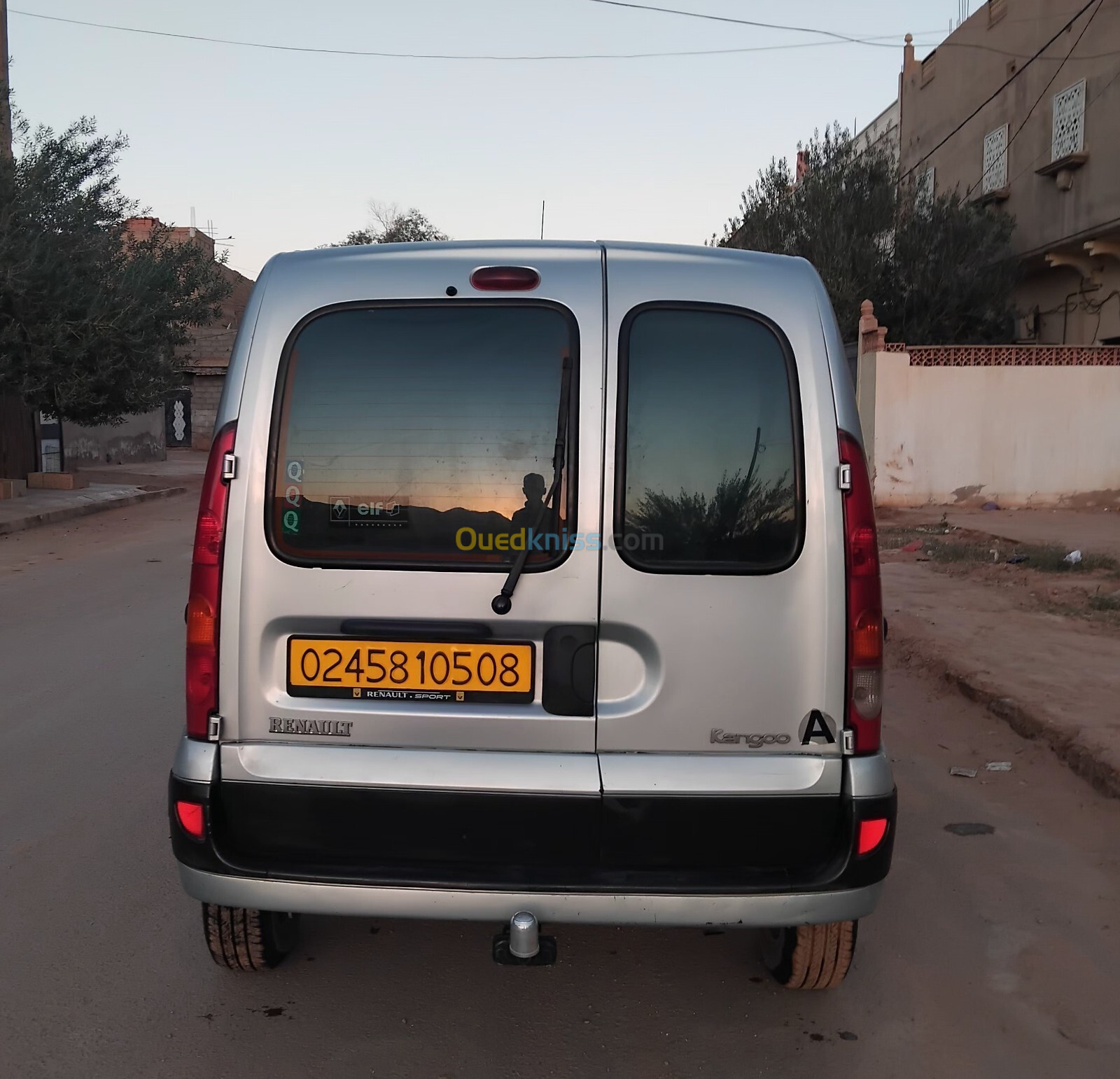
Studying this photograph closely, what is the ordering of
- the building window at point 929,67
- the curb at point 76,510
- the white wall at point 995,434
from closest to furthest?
the curb at point 76,510 < the white wall at point 995,434 < the building window at point 929,67

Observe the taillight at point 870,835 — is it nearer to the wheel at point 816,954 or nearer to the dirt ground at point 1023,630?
the wheel at point 816,954

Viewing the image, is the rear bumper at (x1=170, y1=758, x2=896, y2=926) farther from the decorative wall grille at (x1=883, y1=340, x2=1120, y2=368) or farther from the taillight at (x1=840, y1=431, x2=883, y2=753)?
the decorative wall grille at (x1=883, y1=340, x2=1120, y2=368)

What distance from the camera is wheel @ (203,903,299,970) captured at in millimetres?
2830

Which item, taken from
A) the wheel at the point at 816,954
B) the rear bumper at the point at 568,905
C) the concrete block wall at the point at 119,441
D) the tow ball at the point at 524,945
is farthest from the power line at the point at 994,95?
the concrete block wall at the point at 119,441

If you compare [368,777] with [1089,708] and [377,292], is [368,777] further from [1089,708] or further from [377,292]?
[1089,708]

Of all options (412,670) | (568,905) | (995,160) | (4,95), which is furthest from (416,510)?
(995,160)

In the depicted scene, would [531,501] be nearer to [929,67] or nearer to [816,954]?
[816,954]

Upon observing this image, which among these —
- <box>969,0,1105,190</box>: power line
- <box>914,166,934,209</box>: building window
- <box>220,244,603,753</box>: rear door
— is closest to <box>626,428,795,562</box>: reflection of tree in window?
<box>220,244,603,753</box>: rear door

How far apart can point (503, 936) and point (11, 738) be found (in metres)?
3.63

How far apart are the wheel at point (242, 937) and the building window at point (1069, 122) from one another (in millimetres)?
19016

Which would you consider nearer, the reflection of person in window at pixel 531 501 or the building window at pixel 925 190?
the reflection of person in window at pixel 531 501

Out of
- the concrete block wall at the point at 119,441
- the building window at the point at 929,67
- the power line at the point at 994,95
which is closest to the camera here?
the power line at the point at 994,95

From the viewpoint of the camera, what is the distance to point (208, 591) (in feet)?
8.33

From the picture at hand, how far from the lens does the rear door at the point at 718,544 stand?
2477mm
